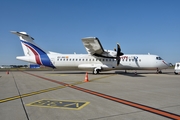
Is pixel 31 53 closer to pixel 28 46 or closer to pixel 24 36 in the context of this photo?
pixel 28 46

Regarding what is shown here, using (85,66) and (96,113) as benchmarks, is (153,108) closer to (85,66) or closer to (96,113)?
(96,113)

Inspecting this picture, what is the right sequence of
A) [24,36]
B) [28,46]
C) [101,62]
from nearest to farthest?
[24,36] → [28,46] → [101,62]

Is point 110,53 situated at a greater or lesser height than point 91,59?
greater

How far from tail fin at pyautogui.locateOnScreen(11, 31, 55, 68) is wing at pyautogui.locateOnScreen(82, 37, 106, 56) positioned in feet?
22.4

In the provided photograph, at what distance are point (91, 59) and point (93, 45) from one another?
4.05 metres

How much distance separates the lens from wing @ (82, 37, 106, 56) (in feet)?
72.4

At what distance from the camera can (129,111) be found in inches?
207

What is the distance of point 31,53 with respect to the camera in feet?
85.7

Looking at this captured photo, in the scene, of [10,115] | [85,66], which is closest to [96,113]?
[10,115]

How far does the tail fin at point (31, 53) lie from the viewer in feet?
84.9

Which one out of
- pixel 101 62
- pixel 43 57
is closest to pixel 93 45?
pixel 101 62

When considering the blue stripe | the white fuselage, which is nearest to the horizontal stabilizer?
the blue stripe

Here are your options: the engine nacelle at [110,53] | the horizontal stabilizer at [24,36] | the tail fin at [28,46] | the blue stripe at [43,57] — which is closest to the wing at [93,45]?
the engine nacelle at [110,53]

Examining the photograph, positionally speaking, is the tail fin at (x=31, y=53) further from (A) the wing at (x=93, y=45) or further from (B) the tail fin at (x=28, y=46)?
(A) the wing at (x=93, y=45)
